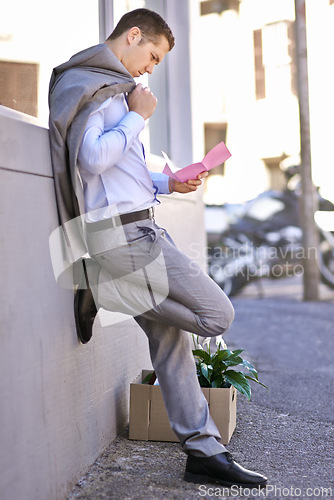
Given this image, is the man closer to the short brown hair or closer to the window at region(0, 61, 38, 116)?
the short brown hair

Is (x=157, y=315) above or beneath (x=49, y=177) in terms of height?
beneath

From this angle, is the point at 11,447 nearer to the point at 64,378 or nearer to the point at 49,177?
the point at 64,378

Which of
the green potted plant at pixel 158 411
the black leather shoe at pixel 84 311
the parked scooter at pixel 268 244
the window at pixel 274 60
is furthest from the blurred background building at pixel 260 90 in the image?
the black leather shoe at pixel 84 311

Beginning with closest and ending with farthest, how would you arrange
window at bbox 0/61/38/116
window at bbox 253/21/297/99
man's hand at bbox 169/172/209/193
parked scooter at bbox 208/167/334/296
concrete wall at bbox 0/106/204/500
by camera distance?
concrete wall at bbox 0/106/204/500 → man's hand at bbox 169/172/209/193 → window at bbox 0/61/38/116 → parked scooter at bbox 208/167/334/296 → window at bbox 253/21/297/99

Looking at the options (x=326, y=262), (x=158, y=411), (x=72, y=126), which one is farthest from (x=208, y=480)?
(x=326, y=262)

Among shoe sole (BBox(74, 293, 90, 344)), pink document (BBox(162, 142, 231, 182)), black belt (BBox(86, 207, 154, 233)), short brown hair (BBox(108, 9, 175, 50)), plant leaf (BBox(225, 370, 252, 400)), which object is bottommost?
plant leaf (BBox(225, 370, 252, 400))

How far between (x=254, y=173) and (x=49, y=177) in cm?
1817


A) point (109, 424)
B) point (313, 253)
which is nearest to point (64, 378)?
point (109, 424)

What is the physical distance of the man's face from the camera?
2.67 metres

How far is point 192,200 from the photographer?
547cm

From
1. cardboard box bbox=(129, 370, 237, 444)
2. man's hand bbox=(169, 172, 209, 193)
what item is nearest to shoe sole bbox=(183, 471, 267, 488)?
cardboard box bbox=(129, 370, 237, 444)

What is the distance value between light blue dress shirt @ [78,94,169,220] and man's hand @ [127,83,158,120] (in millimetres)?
40

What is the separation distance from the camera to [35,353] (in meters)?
2.31

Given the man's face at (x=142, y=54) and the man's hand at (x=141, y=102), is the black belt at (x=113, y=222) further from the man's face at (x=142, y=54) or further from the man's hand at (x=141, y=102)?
the man's face at (x=142, y=54)
